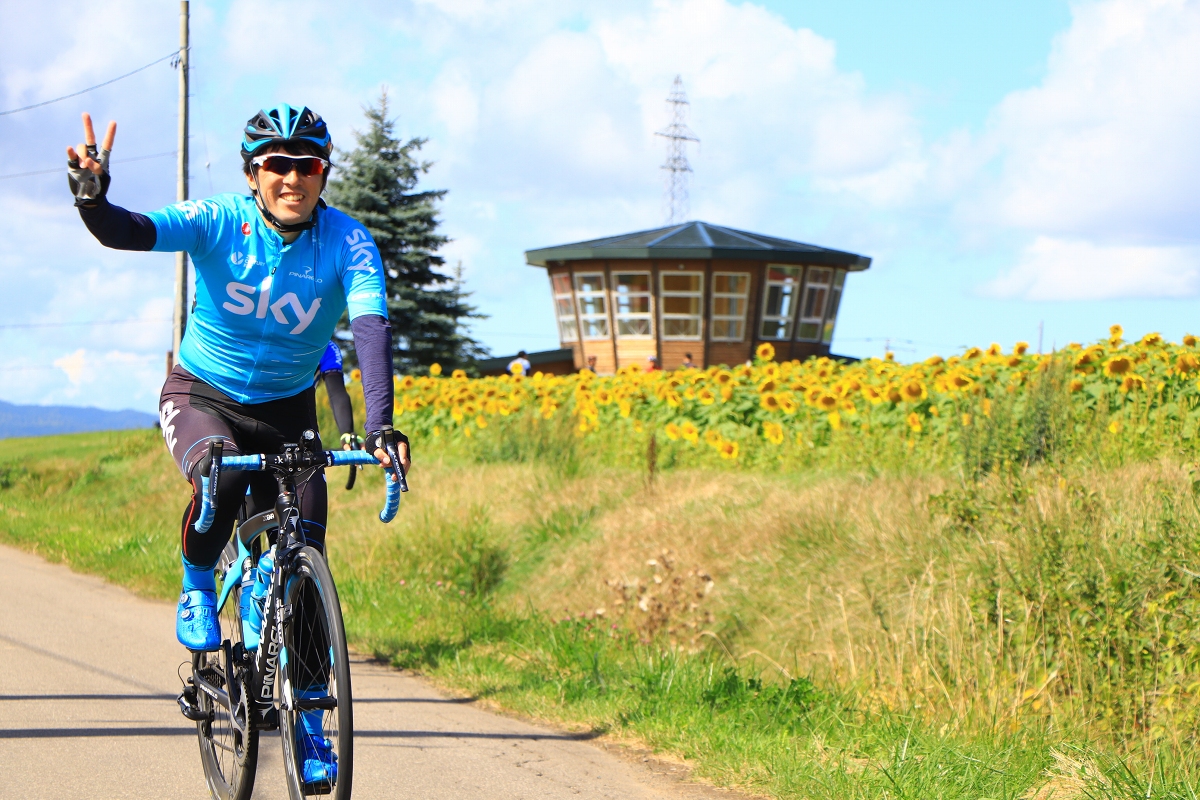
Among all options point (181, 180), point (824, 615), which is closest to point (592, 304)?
point (181, 180)

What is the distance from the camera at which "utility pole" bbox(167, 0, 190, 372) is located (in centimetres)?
2442

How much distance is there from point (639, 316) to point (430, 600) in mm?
32857

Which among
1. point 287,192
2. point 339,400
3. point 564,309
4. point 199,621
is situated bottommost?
point 199,621

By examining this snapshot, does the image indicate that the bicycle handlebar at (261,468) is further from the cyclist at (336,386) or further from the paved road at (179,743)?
the cyclist at (336,386)

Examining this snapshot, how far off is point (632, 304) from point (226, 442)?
A: 37.9 metres

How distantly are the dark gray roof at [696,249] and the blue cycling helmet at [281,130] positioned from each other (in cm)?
3642

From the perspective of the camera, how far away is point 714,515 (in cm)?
994

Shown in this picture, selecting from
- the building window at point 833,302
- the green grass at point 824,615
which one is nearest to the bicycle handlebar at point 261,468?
the green grass at point 824,615

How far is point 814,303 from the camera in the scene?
43594 mm

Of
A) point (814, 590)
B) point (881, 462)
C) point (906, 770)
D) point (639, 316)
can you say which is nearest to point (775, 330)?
point (639, 316)

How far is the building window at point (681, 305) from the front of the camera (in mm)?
41344

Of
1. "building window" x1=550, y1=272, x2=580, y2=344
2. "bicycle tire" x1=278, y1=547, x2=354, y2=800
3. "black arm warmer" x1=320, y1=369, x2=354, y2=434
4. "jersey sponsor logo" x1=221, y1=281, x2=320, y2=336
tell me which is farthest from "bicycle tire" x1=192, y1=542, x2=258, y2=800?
"building window" x1=550, y1=272, x2=580, y2=344

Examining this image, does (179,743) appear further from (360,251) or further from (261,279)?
(360,251)

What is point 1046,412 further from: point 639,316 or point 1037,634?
Result: point 639,316
